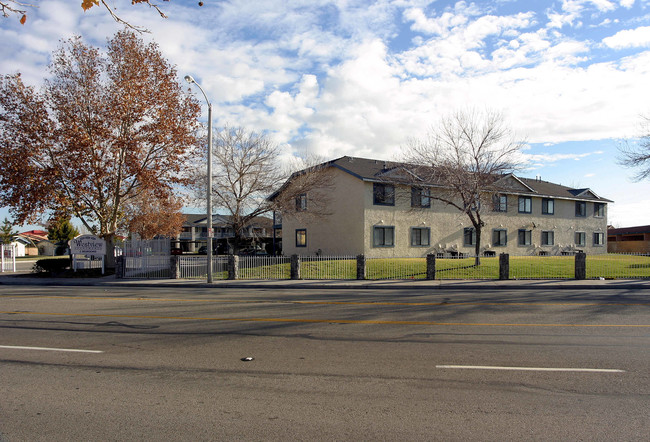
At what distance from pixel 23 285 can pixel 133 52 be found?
44.6 ft

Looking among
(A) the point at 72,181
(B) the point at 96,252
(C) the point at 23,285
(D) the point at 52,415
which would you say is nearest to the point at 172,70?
(A) the point at 72,181

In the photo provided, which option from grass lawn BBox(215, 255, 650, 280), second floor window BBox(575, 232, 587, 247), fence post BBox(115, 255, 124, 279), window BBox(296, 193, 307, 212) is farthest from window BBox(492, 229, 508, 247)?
fence post BBox(115, 255, 124, 279)

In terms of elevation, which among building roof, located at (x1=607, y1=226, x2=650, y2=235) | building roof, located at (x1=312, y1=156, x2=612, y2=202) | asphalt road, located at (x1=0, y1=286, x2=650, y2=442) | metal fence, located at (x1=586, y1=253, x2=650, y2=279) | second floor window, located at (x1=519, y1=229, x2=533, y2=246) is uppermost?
building roof, located at (x1=312, y1=156, x2=612, y2=202)

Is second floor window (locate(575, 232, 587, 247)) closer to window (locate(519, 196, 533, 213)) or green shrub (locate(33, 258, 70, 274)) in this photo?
window (locate(519, 196, 533, 213))

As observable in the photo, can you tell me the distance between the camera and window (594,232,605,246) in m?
44.4

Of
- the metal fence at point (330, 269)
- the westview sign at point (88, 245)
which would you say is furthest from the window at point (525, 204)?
→ the westview sign at point (88, 245)

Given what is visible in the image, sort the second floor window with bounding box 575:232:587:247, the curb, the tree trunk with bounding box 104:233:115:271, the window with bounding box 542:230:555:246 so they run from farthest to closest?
1. the second floor window with bounding box 575:232:587:247
2. the window with bounding box 542:230:555:246
3. the tree trunk with bounding box 104:233:115:271
4. the curb

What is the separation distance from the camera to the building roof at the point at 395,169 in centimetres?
3149

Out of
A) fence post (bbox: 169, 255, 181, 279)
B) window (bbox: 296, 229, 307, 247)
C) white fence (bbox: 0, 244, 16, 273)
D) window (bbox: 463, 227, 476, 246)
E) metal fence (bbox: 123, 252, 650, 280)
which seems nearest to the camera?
metal fence (bbox: 123, 252, 650, 280)

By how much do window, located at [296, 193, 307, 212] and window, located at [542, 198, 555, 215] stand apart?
22.9 meters

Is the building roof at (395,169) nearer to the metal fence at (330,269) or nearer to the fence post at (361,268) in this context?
the metal fence at (330,269)

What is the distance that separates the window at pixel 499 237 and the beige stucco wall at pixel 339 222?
13.3 m

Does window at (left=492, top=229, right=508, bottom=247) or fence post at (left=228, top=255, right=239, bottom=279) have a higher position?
window at (left=492, top=229, right=508, bottom=247)

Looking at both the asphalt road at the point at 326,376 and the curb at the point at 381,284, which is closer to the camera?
the asphalt road at the point at 326,376
